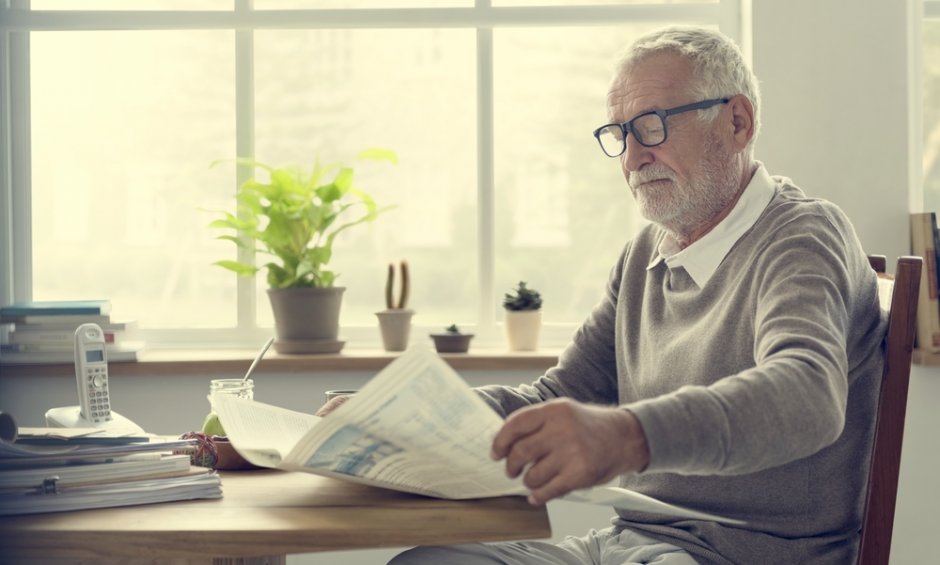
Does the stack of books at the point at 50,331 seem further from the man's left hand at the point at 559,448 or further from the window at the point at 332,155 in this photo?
the man's left hand at the point at 559,448

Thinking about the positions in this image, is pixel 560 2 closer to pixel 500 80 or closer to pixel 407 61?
pixel 500 80

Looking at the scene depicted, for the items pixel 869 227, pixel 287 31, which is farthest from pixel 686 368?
pixel 287 31

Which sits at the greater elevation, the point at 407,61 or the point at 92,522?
the point at 407,61

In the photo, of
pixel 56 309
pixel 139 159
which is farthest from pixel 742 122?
pixel 139 159

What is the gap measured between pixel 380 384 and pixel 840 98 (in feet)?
7.24

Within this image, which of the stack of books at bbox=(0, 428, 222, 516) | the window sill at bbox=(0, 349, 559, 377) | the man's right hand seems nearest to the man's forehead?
the man's right hand

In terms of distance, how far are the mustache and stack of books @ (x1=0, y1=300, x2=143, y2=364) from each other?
1602 mm

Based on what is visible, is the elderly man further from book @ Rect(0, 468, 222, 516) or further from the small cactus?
the small cactus

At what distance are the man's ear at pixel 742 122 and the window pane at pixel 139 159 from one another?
1.80 m

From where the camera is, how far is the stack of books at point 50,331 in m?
2.71

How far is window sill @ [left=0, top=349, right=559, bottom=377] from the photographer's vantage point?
2.71 metres

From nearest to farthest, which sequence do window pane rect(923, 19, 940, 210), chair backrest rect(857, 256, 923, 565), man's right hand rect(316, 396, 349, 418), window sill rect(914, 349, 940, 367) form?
chair backrest rect(857, 256, 923, 565) → man's right hand rect(316, 396, 349, 418) → window sill rect(914, 349, 940, 367) → window pane rect(923, 19, 940, 210)

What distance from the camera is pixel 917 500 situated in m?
2.74

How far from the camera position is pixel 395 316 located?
285cm
